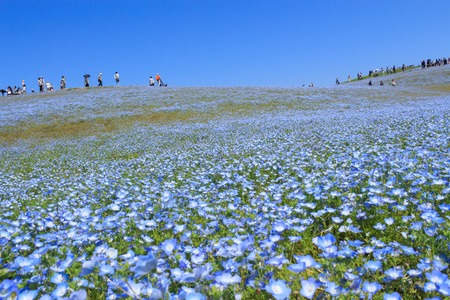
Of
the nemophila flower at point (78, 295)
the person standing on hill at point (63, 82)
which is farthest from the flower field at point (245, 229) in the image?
the person standing on hill at point (63, 82)

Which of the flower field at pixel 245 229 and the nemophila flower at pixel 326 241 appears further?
the nemophila flower at pixel 326 241

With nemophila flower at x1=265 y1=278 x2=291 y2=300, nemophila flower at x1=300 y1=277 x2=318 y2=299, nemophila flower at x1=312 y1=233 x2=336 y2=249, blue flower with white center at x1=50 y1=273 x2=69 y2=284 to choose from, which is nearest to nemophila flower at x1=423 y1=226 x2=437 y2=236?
nemophila flower at x1=312 y1=233 x2=336 y2=249

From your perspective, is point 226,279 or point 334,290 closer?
point 334,290

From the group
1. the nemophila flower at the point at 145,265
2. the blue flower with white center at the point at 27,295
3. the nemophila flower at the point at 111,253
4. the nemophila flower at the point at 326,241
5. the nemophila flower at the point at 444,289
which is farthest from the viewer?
the nemophila flower at the point at 111,253

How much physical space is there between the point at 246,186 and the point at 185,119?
19379 millimetres

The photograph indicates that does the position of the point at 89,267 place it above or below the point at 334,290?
above

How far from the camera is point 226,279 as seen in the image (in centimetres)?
179

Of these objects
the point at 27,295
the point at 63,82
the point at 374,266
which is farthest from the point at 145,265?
the point at 63,82

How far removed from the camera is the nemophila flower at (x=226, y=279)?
172cm

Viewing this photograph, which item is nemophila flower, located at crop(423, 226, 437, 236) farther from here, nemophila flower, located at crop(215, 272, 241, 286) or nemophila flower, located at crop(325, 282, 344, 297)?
nemophila flower, located at crop(215, 272, 241, 286)

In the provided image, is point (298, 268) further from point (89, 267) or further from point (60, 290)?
point (60, 290)

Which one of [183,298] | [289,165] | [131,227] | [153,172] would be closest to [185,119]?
[153,172]

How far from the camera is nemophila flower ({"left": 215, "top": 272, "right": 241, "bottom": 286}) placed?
1.72 m

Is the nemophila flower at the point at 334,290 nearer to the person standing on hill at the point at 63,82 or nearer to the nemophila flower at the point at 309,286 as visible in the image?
the nemophila flower at the point at 309,286
